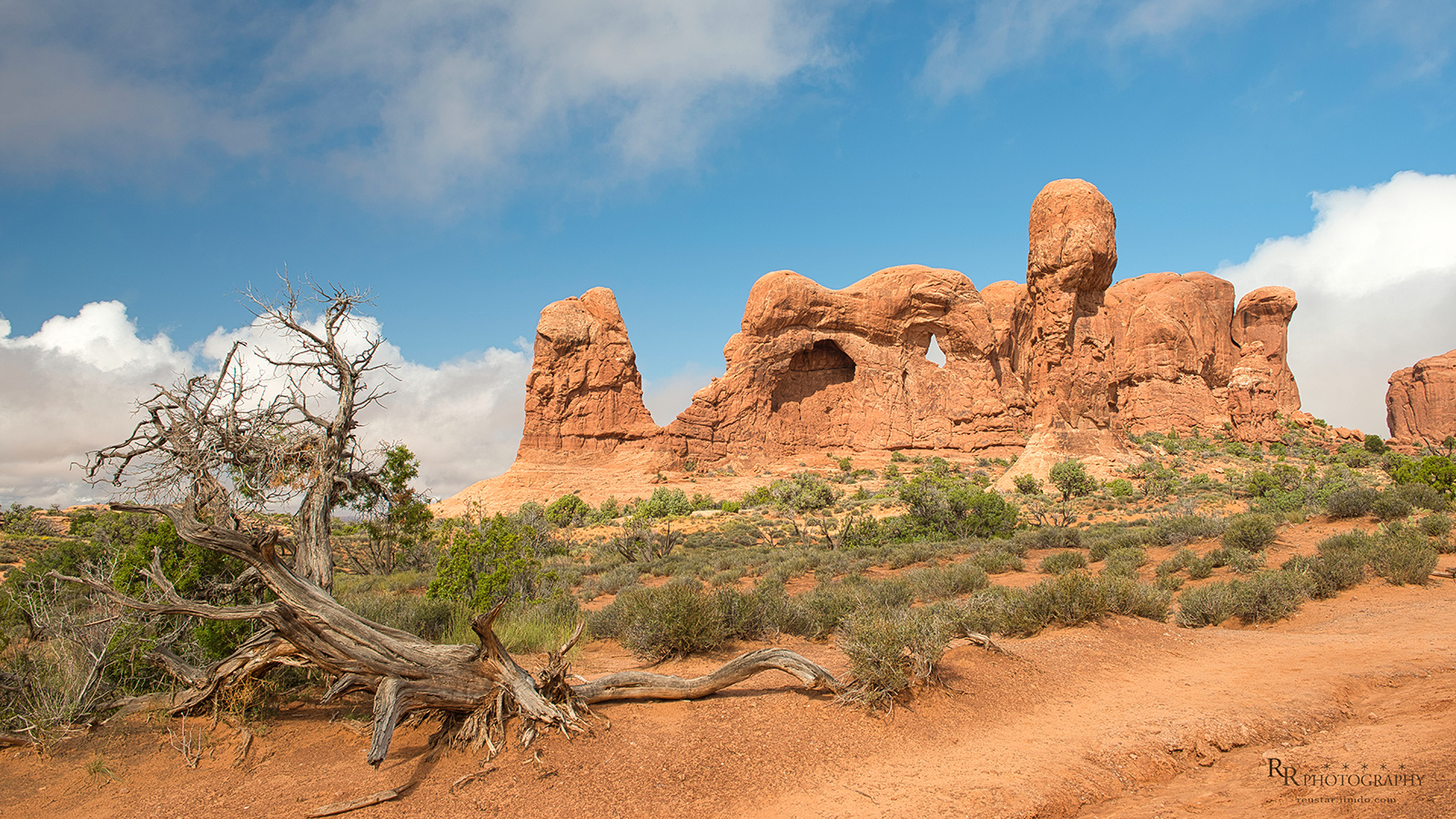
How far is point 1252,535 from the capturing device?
12.2 metres

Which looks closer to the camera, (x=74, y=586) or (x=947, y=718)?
(x=947, y=718)

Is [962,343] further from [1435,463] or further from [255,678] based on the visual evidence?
[255,678]

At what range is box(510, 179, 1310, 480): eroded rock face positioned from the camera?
35.5 m

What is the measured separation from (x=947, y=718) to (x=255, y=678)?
16.4 ft

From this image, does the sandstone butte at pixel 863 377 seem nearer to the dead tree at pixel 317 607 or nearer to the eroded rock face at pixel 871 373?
the eroded rock face at pixel 871 373

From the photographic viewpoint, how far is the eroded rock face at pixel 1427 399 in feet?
179

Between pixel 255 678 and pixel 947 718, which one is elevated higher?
pixel 255 678

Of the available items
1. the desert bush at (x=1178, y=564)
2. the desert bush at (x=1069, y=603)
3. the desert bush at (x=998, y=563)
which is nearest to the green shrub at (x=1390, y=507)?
the desert bush at (x=1178, y=564)

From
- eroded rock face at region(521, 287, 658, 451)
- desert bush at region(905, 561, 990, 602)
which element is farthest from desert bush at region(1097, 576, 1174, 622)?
eroded rock face at region(521, 287, 658, 451)

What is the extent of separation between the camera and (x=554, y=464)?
34.8 m

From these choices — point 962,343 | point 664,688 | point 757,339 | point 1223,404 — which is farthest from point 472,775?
point 1223,404

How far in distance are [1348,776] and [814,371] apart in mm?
37234

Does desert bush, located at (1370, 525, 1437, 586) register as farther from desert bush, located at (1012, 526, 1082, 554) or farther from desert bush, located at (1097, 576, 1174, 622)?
desert bush, located at (1012, 526, 1082, 554)

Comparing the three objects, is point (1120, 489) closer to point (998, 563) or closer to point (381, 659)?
point (998, 563)
